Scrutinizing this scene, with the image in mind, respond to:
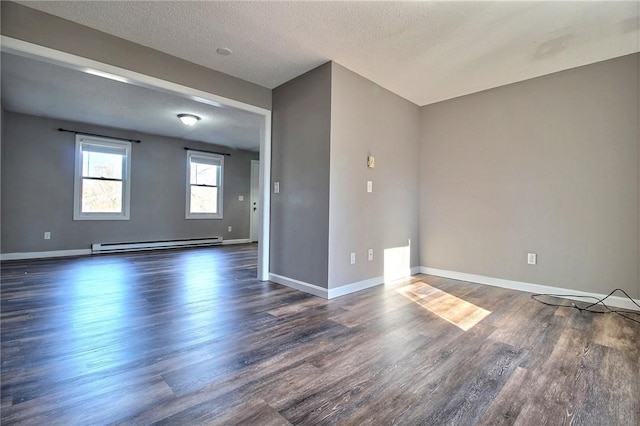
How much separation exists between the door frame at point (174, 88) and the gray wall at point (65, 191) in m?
3.73

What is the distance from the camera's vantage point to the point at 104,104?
4.45 meters

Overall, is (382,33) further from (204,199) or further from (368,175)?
(204,199)

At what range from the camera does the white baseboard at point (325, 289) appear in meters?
3.10

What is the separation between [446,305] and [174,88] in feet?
11.2

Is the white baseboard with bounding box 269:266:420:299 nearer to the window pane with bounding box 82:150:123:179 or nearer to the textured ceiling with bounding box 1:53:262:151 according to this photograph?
the textured ceiling with bounding box 1:53:262:151

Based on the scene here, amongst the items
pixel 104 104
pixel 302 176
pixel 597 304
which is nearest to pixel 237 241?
pixel 104 104

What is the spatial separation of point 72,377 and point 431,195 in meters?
4.13

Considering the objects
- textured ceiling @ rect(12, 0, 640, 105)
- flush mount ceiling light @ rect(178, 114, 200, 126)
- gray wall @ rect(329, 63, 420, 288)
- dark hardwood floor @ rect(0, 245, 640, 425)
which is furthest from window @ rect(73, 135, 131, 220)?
A: gray wall @ rect(329, 63, 420, 288)

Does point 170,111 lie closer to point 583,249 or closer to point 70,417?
point 70,417

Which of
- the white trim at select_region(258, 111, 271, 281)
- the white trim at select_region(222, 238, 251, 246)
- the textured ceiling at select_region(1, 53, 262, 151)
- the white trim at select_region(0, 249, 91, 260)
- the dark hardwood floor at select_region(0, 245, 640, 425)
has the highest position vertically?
the textured ceiling at select_region(1, 53, 262, 151)

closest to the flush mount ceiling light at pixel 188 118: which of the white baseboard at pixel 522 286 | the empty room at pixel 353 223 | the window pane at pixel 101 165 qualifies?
the empty room at pixel 353 223

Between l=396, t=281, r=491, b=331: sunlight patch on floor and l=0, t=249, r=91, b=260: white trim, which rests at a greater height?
l=0, t=249, r=91, b=260: white trim

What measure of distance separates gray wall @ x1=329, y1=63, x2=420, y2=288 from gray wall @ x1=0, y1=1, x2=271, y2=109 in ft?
4.24

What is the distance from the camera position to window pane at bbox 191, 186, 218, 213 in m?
6.96
